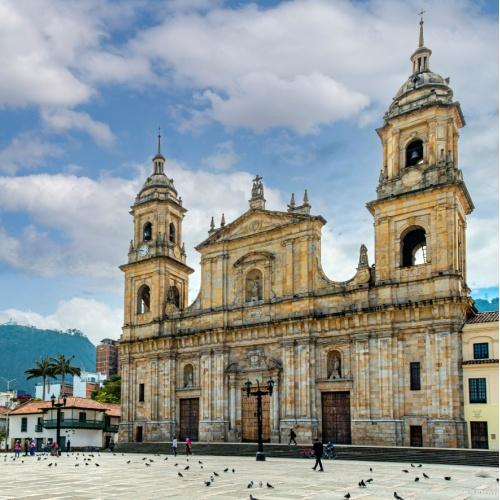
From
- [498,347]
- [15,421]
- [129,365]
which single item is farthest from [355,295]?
[15,421]

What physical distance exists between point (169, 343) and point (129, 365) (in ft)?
15.7

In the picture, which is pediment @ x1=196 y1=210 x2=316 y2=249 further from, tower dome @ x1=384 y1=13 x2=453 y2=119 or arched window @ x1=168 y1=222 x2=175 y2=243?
tower dome @ x1=384 y1=13 x2=453 y2=119

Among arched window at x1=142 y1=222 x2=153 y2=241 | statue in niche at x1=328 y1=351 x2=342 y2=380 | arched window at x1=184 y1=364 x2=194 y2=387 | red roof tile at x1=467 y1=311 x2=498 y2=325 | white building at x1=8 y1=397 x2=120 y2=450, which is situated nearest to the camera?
red roof tile at x1=467 y1=311 x2=498 y2=325

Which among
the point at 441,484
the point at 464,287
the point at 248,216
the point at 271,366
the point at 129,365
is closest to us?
the point at 441,484

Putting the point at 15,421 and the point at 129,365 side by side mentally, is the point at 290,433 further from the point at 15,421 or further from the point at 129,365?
the point at 15,421

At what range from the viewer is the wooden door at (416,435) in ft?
122

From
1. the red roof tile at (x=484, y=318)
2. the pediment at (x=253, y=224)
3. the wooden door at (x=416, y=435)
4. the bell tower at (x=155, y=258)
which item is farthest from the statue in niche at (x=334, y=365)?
the bell tower at (x=155, y=258)

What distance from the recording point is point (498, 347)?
117 feet

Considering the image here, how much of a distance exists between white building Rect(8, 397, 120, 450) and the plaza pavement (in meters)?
30.3

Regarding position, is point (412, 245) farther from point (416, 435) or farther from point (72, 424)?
point (72, 424)

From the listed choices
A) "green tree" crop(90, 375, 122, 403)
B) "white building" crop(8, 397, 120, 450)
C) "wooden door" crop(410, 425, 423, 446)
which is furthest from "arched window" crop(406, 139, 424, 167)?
"green tree" crop(90, 375, 122, 403)

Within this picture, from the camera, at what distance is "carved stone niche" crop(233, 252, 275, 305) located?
46.0m

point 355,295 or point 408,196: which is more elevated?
point 408,196

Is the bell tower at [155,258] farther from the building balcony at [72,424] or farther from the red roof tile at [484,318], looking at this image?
the red roof tile at [484,318]
